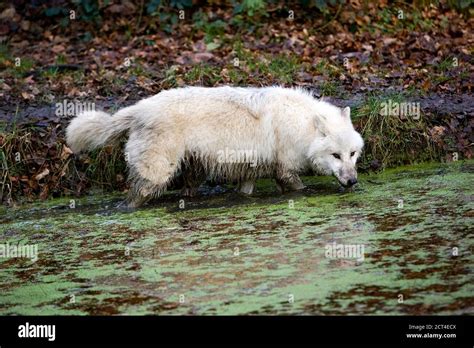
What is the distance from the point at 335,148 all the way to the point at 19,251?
3.77 m

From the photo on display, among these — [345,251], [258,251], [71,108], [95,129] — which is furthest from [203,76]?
[345,251]

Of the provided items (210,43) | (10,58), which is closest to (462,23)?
(210,43)

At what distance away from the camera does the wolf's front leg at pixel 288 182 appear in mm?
10227

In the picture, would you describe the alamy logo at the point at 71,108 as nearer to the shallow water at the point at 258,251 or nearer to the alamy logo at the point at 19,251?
the shallow water at the point at 258,251

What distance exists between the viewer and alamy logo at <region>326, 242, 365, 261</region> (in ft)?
24.1

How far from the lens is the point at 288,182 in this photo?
10.2m

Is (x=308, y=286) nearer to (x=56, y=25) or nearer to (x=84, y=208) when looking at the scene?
(x=84, y=208)

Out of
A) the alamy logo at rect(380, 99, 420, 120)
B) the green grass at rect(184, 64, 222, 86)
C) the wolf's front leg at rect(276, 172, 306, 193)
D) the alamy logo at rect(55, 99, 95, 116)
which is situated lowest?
the wolf's front leg at rect(276, 172, 306, 193)

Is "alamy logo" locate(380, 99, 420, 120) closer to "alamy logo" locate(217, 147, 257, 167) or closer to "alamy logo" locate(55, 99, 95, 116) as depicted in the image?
"alamy logo" locate(217, 147, 257, 167)

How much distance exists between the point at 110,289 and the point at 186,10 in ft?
33.8

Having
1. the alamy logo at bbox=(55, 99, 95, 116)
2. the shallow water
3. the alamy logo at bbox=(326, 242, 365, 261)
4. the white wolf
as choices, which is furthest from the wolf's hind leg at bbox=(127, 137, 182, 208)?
the alamy logo at bbox=(326, 242, 365, 261)

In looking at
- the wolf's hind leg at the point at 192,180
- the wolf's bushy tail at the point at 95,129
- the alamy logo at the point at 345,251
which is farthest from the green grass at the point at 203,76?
the alamy logo at the point at 345,251

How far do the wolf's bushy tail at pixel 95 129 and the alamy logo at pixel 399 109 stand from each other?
341 centimetres

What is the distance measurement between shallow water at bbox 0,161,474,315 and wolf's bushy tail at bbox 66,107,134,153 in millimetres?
821
